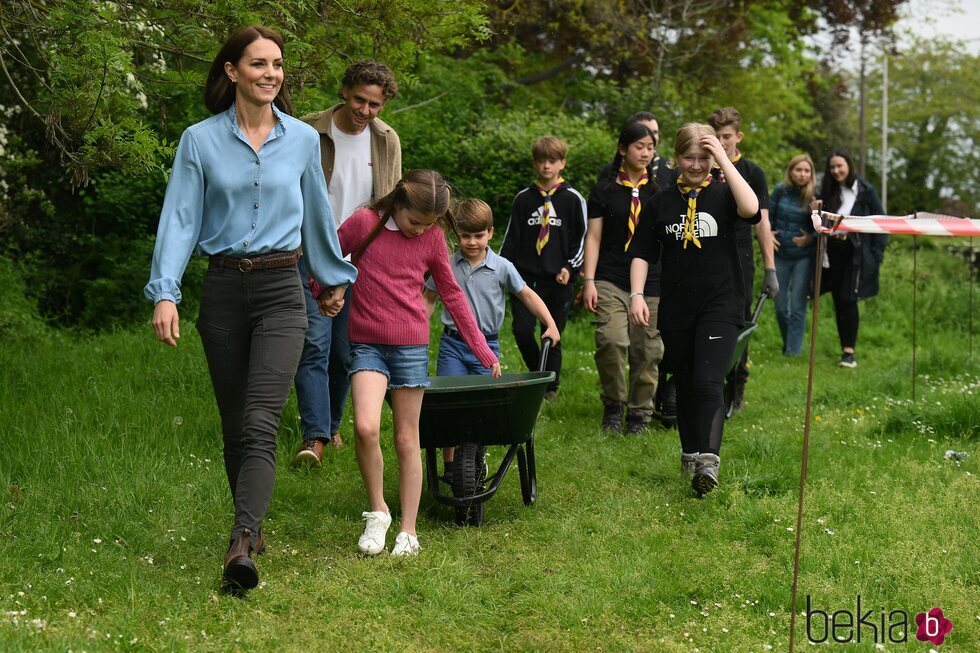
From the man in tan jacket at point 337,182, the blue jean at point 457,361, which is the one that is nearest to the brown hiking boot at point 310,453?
the man in tan jacket at point 337,182

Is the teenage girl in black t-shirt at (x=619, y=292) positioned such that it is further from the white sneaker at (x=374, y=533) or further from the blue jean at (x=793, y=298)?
the blue jean at (x=793, y=298)

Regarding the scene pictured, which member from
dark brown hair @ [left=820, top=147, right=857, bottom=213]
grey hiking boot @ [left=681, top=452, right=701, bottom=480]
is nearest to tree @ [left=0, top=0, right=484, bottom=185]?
grey hiking boot @ [left=681, top=452, right=701, bottom=480]

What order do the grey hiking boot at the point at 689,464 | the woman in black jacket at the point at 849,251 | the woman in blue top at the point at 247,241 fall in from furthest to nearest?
1. the woman in black jacket at the point at 849,251
2. the grey hiking boot at the point at 689,464
3. the woman in blue top at the point at 247,241

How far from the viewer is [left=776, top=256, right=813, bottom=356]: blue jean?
11289mm

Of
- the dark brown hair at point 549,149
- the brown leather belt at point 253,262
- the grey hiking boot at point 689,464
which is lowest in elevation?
the grey hiking boot at point 689,464

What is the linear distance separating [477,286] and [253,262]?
2.02 metres

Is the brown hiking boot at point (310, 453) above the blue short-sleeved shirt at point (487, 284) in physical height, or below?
below

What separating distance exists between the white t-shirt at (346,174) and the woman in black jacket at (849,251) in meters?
5.62

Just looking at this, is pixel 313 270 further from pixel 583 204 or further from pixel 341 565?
pixel 583 204

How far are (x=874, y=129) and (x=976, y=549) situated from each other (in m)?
42.5

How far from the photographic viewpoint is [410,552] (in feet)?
16.4

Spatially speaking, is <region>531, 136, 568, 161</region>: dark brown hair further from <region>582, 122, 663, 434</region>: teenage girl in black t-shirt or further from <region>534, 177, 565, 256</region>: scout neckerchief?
<region>582, 122, 663, 434</region>: teenage girl in black t-shirt

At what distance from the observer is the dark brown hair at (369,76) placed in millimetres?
6086

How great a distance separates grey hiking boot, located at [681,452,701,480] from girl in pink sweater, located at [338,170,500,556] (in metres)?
1.54
